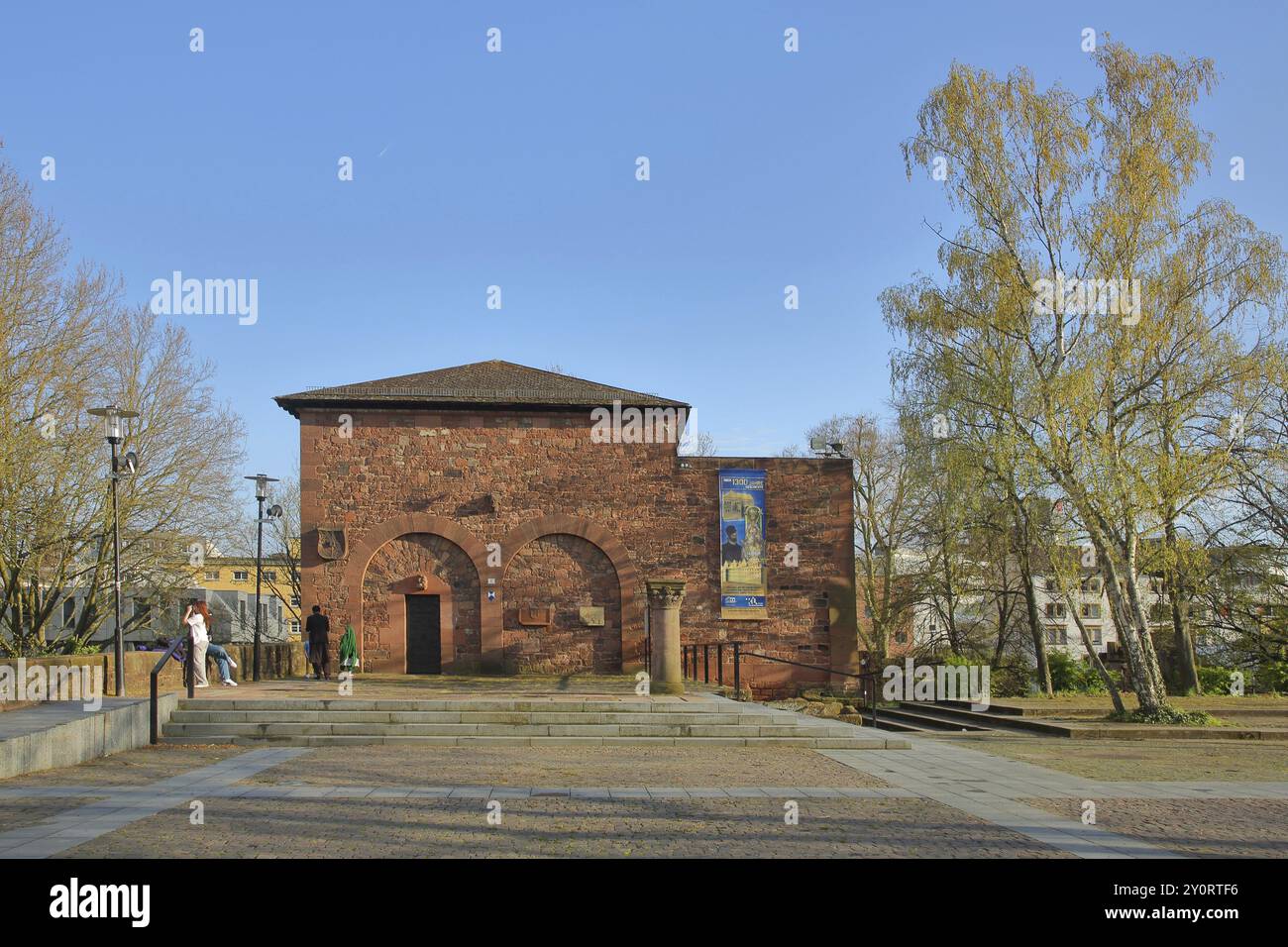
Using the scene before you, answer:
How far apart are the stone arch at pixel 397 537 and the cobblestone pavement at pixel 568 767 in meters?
10.3

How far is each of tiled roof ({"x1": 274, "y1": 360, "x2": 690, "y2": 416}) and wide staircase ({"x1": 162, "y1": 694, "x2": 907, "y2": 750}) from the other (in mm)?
9923

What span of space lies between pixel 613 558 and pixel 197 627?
32.3 ft

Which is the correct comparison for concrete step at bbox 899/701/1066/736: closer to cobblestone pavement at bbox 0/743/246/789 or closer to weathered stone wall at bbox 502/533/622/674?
weathered stone wall at bbox 502/533/622/674

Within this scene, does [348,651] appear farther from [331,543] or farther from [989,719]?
[989,719]

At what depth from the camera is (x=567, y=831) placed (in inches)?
314

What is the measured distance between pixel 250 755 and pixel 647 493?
13.7 metres

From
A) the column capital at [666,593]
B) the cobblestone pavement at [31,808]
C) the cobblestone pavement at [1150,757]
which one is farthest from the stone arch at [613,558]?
the cobblestone pavement at [31,808]

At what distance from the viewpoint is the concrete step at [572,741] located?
1445cm

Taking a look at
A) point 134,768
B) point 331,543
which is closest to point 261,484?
point 331,543

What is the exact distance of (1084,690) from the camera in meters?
26.7

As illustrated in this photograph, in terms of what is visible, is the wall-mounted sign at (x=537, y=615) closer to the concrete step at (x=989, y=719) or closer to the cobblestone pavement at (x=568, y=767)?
the concrete step at (x=989, y=719)

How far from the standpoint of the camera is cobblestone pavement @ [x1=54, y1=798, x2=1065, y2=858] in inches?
284
